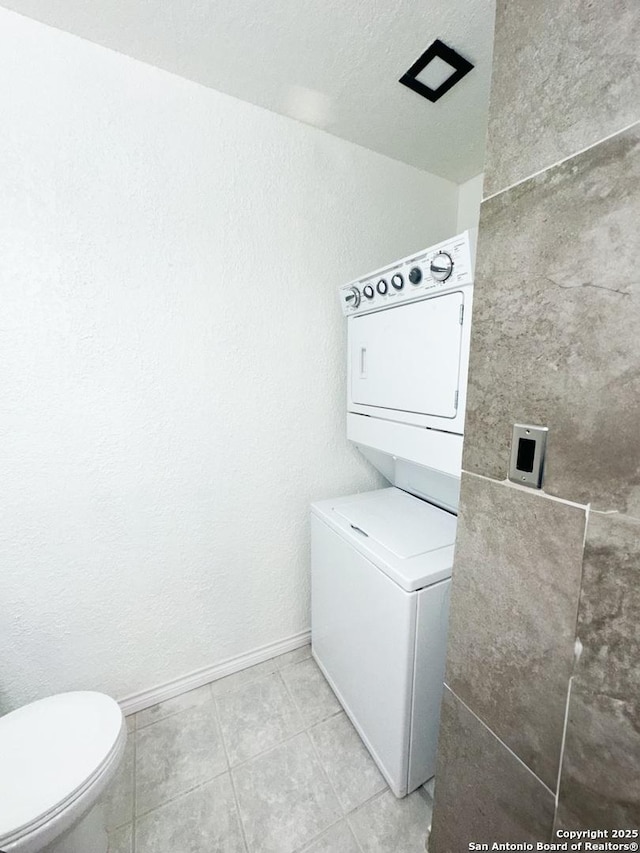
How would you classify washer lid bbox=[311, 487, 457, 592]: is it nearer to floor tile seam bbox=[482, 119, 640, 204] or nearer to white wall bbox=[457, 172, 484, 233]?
floor tile seam bbox=[482, 119, 640, 204]

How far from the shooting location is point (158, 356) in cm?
150

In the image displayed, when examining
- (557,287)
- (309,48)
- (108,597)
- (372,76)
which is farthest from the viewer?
(108,597)

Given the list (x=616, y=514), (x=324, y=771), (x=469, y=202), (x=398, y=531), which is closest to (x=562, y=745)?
(x=616, y=514)

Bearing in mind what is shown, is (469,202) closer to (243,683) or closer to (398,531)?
(398,531)

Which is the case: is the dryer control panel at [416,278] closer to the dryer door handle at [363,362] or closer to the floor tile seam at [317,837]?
the dryer door handle at [363,362]

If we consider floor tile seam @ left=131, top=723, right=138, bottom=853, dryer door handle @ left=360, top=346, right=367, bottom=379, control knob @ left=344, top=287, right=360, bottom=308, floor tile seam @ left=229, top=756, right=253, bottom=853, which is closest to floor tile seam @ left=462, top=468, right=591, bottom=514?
dryer door handle @ left=360, top=346, right=367, bottom=379

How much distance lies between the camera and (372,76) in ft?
4.53

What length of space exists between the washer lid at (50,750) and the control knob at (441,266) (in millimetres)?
1839

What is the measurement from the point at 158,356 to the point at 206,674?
162 cm

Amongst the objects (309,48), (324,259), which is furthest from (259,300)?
(309,48)

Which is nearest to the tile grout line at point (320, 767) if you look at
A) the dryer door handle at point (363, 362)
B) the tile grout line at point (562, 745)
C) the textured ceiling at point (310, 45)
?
the tile grout line at point (562, 745)

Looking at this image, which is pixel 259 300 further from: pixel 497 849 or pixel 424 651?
pixel 497 849

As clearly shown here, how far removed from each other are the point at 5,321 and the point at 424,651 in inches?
75.5

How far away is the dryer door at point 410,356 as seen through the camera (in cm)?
118
